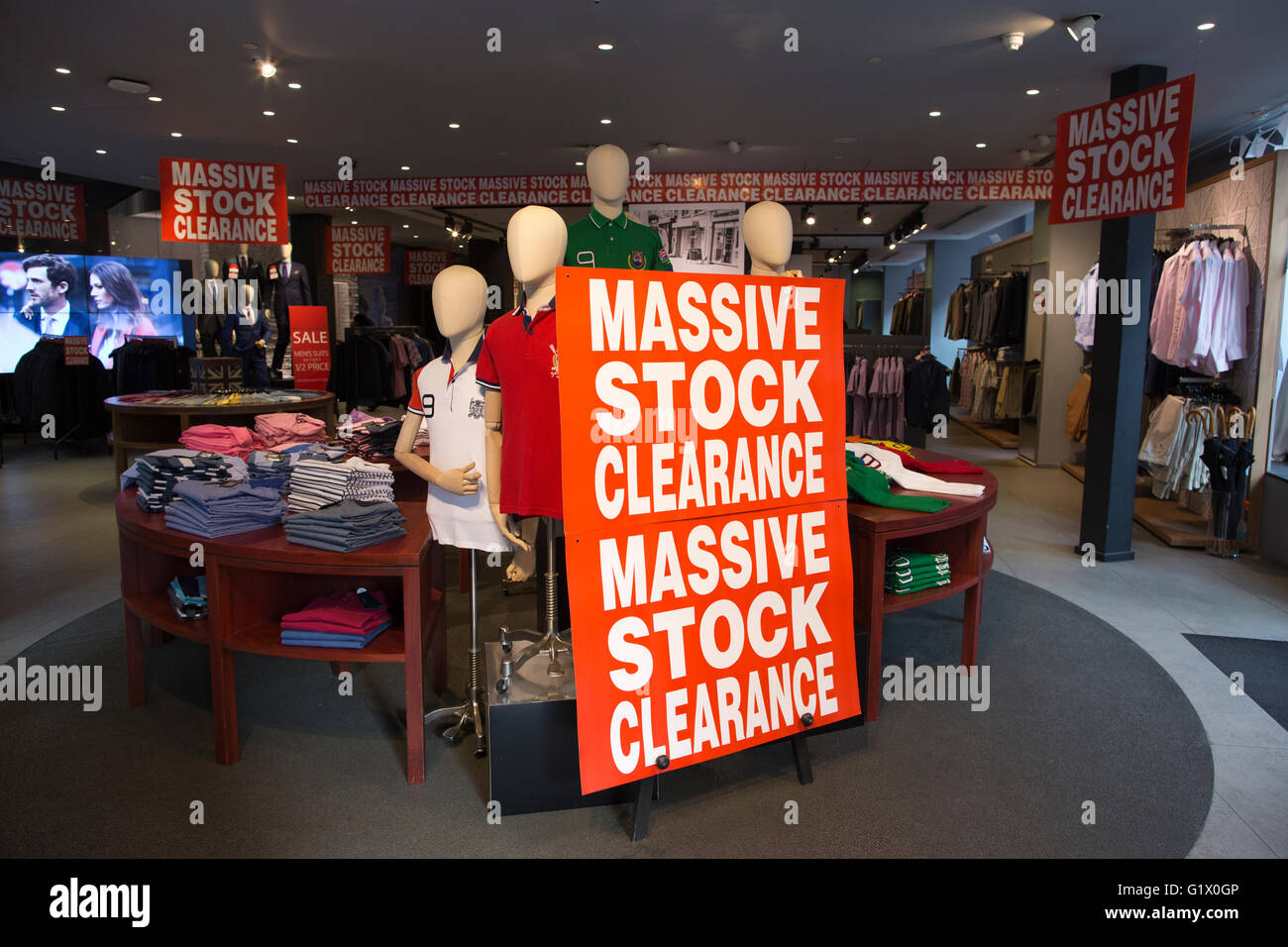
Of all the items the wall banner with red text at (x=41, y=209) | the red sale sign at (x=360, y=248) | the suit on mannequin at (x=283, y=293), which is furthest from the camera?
the red sale sign at (x=360, y=248)

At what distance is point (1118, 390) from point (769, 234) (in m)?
3.71

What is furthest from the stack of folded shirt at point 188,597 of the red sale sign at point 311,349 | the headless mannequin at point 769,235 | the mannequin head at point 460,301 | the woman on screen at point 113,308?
the woman on screen at point 113,308

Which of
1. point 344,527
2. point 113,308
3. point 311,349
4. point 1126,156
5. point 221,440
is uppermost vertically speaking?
point 1126,156

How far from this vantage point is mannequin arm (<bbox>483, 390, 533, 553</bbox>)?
257 centimetres

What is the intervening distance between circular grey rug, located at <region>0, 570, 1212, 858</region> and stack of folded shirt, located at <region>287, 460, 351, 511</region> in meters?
0.83

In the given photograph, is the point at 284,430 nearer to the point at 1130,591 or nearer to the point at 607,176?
the point at 607,176

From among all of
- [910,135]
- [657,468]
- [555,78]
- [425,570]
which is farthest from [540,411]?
[910,135]

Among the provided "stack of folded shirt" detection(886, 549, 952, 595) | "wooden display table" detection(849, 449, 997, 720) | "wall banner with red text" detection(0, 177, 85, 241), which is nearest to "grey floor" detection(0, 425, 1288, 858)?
"wooden display table" detection(849, 449, 997, 720)

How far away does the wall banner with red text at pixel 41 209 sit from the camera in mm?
8625

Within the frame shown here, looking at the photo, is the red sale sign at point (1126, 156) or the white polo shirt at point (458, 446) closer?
the white polo shirt at point (458, 446)

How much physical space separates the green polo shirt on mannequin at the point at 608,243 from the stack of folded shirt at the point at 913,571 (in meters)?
1.53

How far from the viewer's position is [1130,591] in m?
4.93

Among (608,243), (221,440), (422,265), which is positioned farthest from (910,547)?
(422,265)

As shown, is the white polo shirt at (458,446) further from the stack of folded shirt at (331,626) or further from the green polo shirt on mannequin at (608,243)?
the green polo shirt on mannequin at (608,243)
